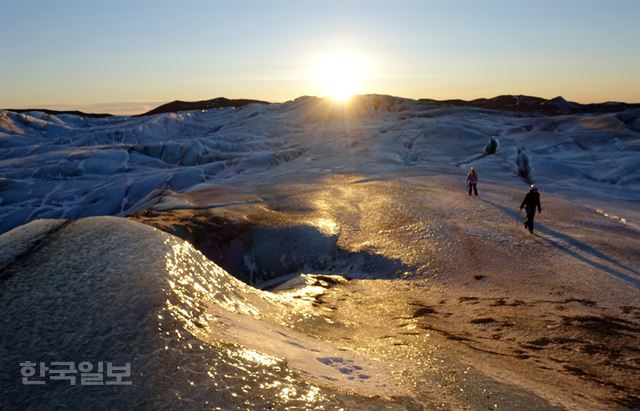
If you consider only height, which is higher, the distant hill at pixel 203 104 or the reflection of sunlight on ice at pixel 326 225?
the distant hill at pixel 203 104

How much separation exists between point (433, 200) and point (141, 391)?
20.7m

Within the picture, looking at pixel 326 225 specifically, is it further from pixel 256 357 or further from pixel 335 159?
pixel 335 159

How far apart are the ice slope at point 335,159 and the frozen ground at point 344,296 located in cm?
366

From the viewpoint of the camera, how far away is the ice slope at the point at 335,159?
38.6 m

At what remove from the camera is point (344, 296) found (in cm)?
1302

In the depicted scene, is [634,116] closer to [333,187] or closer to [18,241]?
[333,187]

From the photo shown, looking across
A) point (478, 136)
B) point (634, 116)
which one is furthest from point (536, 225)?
point (634, 116)

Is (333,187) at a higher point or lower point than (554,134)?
lower

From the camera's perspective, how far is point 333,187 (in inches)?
1101

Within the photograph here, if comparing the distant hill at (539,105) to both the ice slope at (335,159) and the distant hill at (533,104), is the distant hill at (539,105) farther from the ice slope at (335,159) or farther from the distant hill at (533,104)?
the ice slope at (335,159)

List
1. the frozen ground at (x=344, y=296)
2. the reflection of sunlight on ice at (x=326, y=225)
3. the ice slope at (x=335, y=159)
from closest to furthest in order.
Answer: the frozen ground at (x=344, y=296) < the reflection of sunlight on ice at (x=326, y=225) < the ice slope at (x=335, y=159)

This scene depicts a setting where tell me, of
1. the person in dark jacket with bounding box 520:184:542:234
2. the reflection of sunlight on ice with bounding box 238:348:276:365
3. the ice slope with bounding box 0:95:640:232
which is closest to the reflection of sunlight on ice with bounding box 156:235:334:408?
the reflection of sunlight on ice with bounding box 238:348:276:365

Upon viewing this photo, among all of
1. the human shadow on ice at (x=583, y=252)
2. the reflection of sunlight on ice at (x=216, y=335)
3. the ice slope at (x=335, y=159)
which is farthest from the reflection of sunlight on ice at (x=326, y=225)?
the ice slope at (x=335, y=159)

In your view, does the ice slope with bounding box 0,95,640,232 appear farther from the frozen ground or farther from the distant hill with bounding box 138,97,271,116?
the distant hill with bounding box 138,97,271,116
